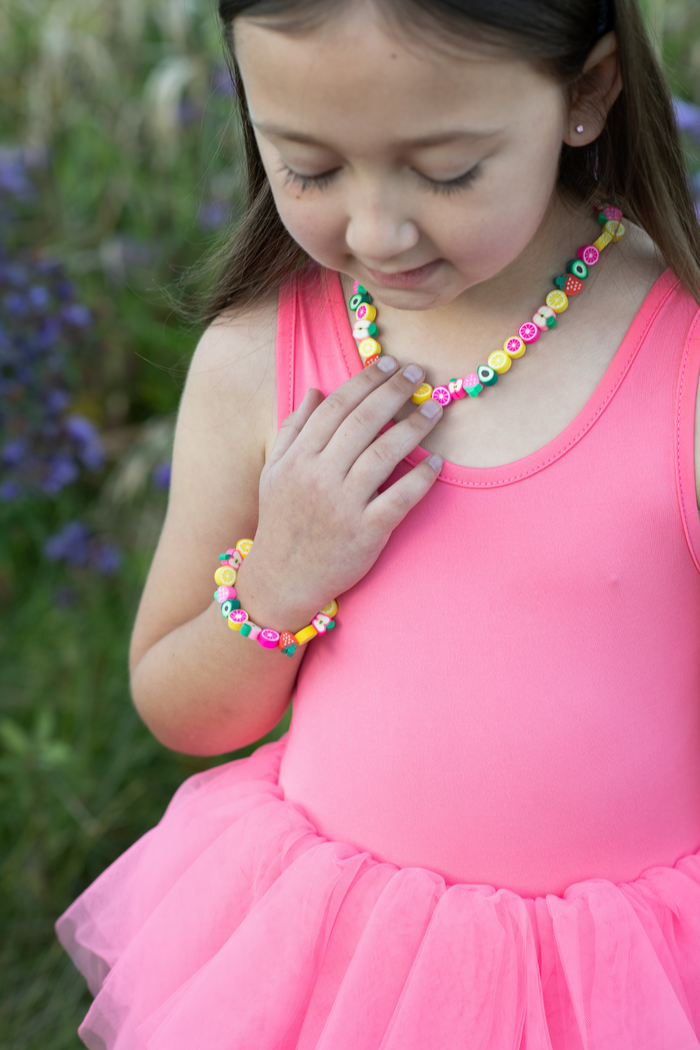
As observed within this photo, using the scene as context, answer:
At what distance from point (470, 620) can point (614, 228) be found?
510 mm

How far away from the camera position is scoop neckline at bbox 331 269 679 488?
1135 millimetres

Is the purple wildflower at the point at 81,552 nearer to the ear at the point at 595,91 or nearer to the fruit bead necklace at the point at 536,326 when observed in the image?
the fruit bead necklace at the point at 536,326

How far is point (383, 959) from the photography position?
1090 mm

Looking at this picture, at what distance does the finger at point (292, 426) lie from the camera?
1.19m

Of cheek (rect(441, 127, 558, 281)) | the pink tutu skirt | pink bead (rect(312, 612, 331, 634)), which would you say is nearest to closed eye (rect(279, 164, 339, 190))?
cheek (rect(441, 127, 558, 281))

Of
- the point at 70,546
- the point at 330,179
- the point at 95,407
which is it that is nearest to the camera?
the point at 330,179

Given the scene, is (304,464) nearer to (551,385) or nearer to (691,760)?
(551,385)

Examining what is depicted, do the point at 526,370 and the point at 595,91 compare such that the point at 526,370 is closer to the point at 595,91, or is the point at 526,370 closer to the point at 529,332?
the point at 529,332

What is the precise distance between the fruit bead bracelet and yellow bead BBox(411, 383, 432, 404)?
0.88ft

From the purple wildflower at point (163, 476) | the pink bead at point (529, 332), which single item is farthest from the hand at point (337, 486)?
the purple wildflower at point (163, 476)

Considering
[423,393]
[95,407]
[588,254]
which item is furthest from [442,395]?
[95,407]

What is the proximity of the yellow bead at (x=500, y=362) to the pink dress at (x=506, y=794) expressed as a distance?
0.36 feet

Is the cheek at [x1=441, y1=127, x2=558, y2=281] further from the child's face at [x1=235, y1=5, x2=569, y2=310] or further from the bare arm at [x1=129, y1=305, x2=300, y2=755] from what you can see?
the bare arm at [x1=129, y1=305, x2=300, y2=755]

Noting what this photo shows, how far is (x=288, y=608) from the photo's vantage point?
1197 millimetres
